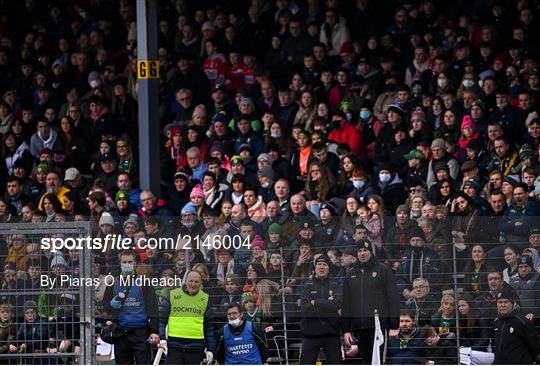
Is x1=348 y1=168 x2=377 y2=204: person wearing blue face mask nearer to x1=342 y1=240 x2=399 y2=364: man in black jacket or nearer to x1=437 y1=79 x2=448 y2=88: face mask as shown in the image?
x1=437 y1=79 x2=448 y2=88: face mask

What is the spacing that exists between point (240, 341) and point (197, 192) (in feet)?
11.7

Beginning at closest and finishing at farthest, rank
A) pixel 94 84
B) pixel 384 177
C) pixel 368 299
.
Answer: pixel 368 299, pixel 384 177, pixel 94 84

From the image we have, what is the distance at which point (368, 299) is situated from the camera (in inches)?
599

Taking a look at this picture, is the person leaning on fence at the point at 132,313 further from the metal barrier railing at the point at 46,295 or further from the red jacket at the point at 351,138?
the red jacket at the point at 351,138

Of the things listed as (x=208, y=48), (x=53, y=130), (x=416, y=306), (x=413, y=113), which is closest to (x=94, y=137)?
(x=53, y=130)

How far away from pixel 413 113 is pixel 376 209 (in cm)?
247

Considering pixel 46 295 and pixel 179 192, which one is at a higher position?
pixel 179 192

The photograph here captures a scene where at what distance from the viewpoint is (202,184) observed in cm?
1912

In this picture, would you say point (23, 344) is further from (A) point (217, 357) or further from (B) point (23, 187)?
(B) point (23, 187)

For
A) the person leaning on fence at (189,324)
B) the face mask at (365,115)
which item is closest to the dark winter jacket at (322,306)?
the person leaning on fence at (189,324)

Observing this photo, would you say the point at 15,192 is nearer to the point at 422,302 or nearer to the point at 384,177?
the point at 384,177

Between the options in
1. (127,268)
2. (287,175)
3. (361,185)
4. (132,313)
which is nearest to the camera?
(127,268)

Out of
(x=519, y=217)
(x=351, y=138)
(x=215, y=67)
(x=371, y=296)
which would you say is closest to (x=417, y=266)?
(x=371, y=296)

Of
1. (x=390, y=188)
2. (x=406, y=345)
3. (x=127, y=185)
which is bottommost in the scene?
(x=406, y=345)
